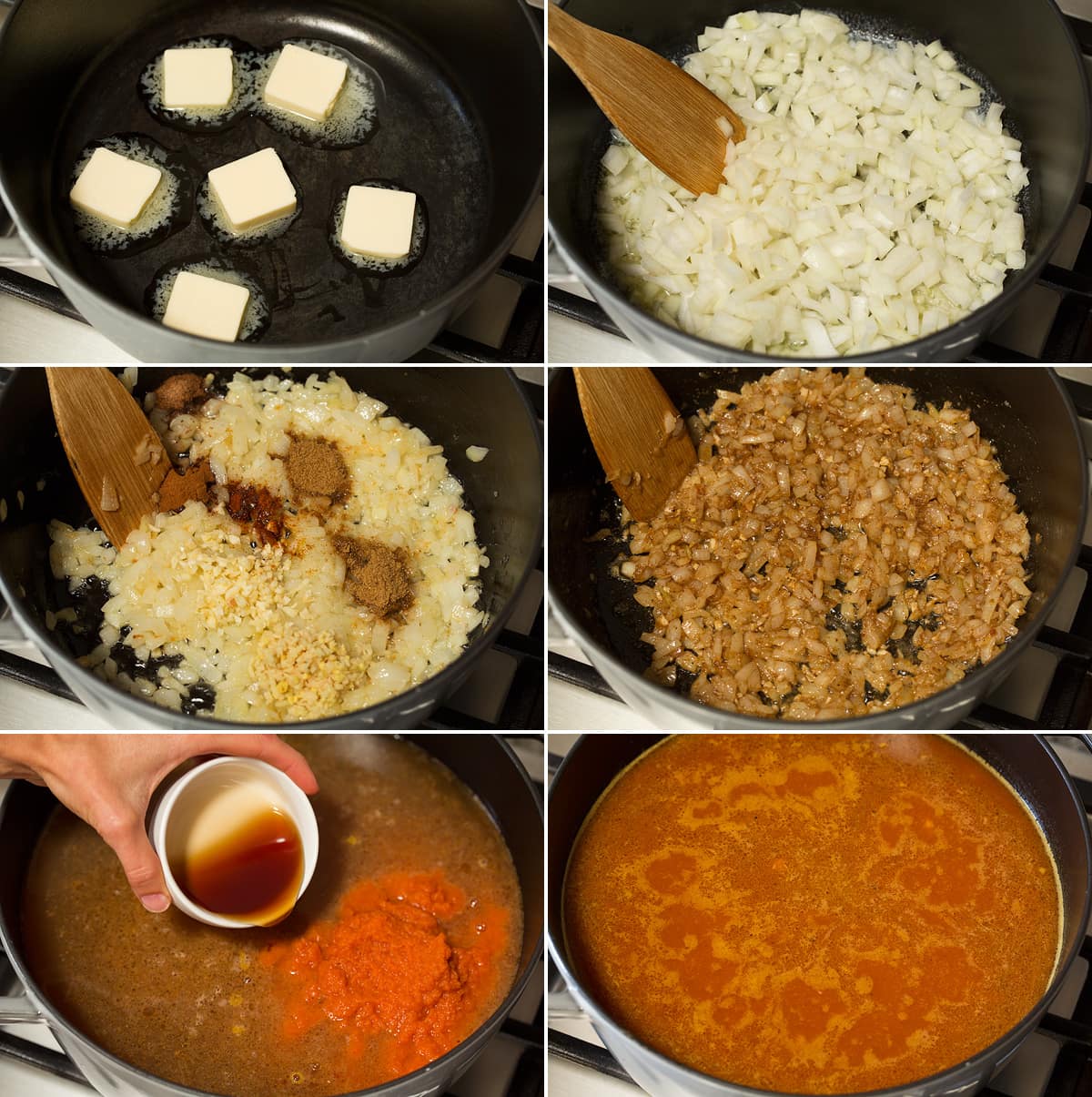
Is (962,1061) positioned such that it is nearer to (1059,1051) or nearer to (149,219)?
(1059,1051)

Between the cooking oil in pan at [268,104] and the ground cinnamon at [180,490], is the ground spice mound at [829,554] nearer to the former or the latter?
the ground cinnamon at [180,490]

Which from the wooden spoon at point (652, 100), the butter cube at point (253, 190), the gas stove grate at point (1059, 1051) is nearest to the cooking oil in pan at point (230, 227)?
the butter cube at point (253, 190)

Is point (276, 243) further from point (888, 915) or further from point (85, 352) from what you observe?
point (888, 915)

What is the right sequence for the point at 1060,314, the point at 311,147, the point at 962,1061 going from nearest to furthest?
the point at 962,1061
the point at 1060,314
the point at 311,147

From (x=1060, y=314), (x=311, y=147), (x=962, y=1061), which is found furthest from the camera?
(x=311, y=147)

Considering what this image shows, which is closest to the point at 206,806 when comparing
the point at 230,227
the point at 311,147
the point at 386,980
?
the point at 386,980

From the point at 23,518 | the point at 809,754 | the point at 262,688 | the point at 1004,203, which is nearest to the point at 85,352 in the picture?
the point at 23,518

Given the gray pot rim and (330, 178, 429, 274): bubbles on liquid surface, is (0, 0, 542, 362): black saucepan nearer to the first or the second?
(330, 178, 429, 274): bubbles on liquid surface
